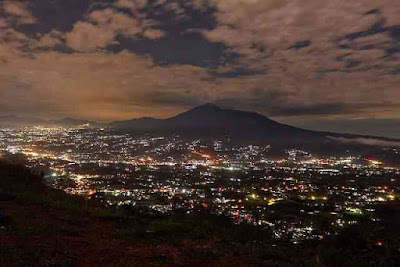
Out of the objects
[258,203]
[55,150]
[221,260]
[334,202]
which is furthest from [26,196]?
[55,150]

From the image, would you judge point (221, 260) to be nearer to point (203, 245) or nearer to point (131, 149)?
point (203, 245)

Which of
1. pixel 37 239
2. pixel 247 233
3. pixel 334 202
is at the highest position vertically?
pixel 37 239

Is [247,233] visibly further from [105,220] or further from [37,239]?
[37,239]

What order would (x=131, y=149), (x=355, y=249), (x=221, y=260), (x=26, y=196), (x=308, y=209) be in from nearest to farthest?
(x=221, y=260)
(x=355, y=249)
(x=26, y=196)
(x=308, y=209)
(x=131, y=149)

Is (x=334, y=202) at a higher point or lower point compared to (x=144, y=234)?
lower

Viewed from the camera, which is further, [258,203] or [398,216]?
[258,203]

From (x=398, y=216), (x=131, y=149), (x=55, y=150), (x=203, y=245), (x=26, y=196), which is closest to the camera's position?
(x=203, y=245)
